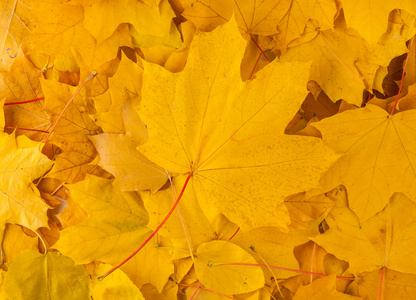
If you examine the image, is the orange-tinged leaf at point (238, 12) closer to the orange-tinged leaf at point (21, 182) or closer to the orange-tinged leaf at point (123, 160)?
the orange-tinged leaf at point (123, 160)

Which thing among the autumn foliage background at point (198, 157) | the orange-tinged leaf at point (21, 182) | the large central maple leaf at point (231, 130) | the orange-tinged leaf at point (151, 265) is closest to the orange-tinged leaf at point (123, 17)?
the autumn foliage background at point (198, 157)

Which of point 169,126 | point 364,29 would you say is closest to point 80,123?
point 169,126

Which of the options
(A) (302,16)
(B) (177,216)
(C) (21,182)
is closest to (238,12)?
(A) (302,16)

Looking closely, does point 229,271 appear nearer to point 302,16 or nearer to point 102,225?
point 102,225

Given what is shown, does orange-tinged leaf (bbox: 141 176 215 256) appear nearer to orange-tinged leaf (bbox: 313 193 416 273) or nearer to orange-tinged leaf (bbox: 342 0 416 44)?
orange-tinged leaf (bbox: 313 193 416 273)

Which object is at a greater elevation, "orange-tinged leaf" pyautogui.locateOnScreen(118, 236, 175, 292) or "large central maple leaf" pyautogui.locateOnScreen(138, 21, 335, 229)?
"large central maple leaf" pyautogui.locateOnScreen(138, 21, 335, 229)

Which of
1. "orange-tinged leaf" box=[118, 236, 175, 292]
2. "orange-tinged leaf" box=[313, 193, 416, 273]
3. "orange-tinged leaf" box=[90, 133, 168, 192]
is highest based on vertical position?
"orange-tinged leaf" box=[90, 133, 168, 192]

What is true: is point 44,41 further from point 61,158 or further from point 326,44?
point 326,44

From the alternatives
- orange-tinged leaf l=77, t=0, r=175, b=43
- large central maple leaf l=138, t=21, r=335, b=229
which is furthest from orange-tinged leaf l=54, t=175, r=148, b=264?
orange-tinged leaf l=77, t=0, r=175, b=43
